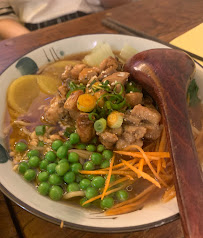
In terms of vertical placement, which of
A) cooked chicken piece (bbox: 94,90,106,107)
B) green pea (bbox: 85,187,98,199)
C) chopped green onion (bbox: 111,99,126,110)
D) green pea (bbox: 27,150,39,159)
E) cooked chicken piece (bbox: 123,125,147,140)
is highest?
cooked chicken piece (bbox: 94,90,106,107)

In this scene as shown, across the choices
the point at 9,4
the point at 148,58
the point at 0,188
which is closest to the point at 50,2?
the point at 9,4

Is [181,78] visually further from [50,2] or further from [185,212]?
[50,2]

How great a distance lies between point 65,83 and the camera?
6.53 feet

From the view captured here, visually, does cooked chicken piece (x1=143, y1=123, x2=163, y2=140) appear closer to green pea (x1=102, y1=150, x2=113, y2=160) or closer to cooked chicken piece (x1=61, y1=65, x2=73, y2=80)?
green pea (x1=102, y1=150, x2=113, y2=160)

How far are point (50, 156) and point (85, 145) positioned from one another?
0.85 ft

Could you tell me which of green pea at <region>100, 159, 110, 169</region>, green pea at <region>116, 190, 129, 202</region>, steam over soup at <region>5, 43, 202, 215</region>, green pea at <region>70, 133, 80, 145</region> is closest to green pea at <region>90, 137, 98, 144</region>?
steam over soup at <region>5, 43, 202, 215</region>

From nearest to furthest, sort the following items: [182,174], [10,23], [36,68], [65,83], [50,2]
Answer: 1. [182,174]
2. [65,83]
3. [36,68]
4. [10,23]
5. [50,2]

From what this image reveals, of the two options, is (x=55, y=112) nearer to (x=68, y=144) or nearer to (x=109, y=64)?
(x=68, y=144)

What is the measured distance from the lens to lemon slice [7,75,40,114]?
1.81 m

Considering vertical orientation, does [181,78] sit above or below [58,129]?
above

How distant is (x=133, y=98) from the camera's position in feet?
5.53

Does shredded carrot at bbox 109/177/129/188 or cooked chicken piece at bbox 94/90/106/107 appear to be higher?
cooked chicken piece at bbox 94/90/106/107

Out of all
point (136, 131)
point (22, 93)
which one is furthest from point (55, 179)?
point (22, 93)

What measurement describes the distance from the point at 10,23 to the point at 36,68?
1578mm
